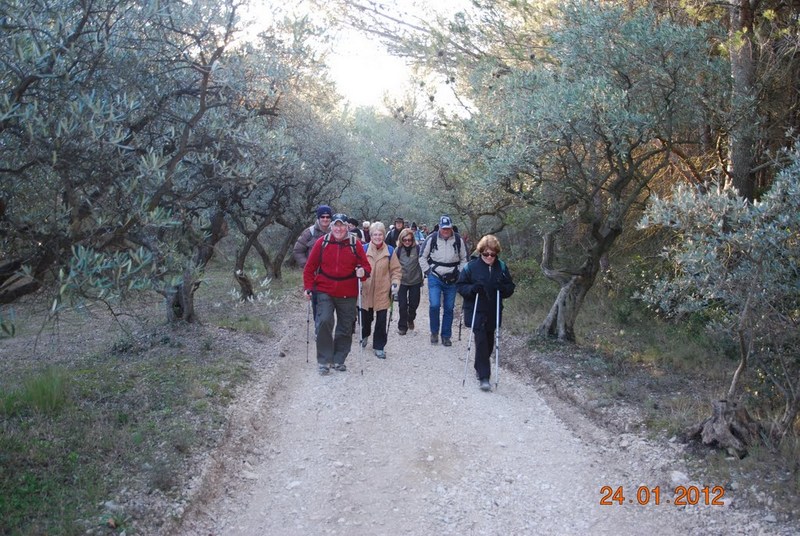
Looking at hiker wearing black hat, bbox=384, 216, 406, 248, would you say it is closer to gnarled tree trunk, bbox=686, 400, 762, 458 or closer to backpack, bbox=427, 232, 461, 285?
backpack, bbox=427, 232, 461, 285

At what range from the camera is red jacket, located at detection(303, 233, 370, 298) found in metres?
9.23

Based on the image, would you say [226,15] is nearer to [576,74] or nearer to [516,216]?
[576,74]

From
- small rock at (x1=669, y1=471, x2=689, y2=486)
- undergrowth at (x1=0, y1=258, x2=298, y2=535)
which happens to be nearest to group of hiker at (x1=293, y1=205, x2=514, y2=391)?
undergrowth at (x1=0, y1=258, x2=298, y2=535)

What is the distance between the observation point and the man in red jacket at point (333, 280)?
30.3 ft

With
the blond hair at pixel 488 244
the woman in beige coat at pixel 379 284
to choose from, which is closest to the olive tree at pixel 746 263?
the blond hair at pixel 488 244

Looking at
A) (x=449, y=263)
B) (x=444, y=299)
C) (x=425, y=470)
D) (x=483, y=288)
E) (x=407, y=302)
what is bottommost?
(x=425, y=470)

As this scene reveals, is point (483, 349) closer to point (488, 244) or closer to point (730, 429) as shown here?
point (488, 244)

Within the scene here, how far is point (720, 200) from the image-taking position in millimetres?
5457

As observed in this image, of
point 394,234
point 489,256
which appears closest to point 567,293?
point 489,256

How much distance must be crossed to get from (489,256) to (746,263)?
3728mm

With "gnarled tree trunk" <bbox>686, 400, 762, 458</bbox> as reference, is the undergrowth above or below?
below

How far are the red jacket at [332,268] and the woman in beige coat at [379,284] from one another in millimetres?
1170

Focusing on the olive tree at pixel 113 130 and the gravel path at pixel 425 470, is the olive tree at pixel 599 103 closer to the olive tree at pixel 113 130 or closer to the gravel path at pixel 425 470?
the gravel path at pixel 425 470
